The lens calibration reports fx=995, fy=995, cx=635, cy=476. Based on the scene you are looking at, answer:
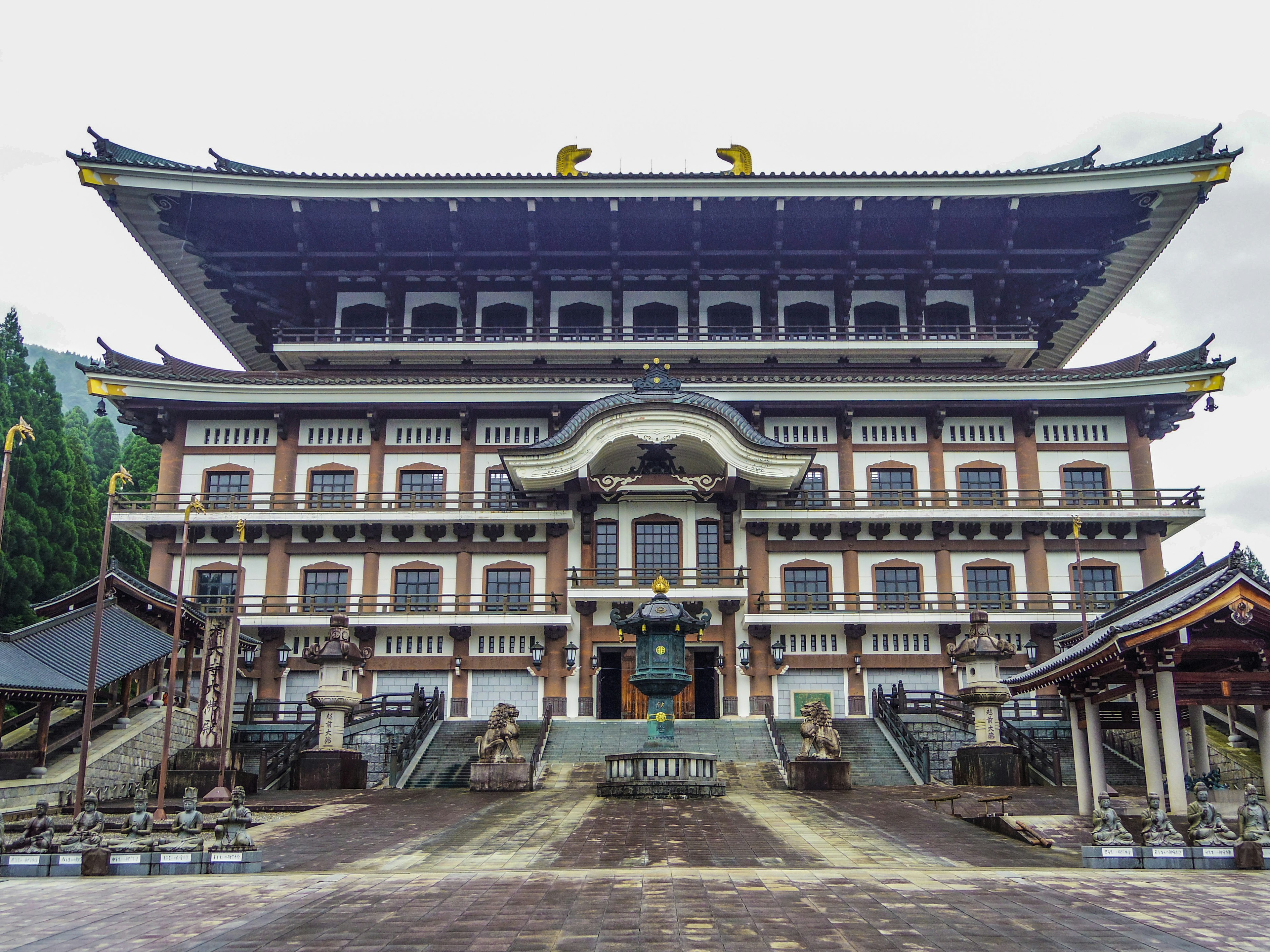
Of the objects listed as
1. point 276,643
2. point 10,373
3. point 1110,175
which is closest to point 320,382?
point 276,643

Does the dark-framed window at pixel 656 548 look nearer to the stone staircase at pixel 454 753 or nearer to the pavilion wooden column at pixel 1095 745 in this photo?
the stone staircase at pixel 454 753

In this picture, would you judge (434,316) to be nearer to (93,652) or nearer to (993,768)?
(93,652)

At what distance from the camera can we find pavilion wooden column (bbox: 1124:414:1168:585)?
3888cm

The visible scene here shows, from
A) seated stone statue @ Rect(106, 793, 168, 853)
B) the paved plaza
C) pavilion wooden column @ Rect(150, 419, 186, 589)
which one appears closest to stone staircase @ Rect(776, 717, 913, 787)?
the paved plaza

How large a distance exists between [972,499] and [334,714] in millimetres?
25482

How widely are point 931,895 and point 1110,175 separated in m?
35.5

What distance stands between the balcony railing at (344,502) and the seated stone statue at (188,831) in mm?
23475

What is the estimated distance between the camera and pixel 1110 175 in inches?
1558

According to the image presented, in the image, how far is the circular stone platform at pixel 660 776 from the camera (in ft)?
74.9

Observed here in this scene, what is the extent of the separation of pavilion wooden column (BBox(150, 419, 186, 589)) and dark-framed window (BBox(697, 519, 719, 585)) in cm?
2041

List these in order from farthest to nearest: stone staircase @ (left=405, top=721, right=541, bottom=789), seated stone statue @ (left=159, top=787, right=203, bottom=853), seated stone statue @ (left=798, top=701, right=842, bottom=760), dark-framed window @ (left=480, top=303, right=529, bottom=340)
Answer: dark-framed window @ (left=480, top=303, right=529, bottom=340) < stone staircase @ (left=405, top=721, right=541, bottom=789) < seated stone statue @ (left=798, top=701, right=842, bottom=760) < seated stone statue @ (left=159, top=787, right=203, bottom=853)

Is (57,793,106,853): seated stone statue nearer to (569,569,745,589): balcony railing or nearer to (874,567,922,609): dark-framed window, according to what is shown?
(569,569,745,589): balcony railing

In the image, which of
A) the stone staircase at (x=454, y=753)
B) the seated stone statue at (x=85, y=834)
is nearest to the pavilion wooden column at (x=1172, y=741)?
the stone staircase at (x=454, y=753)

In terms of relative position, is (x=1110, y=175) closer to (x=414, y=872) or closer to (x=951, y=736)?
(x=951, y=736)
